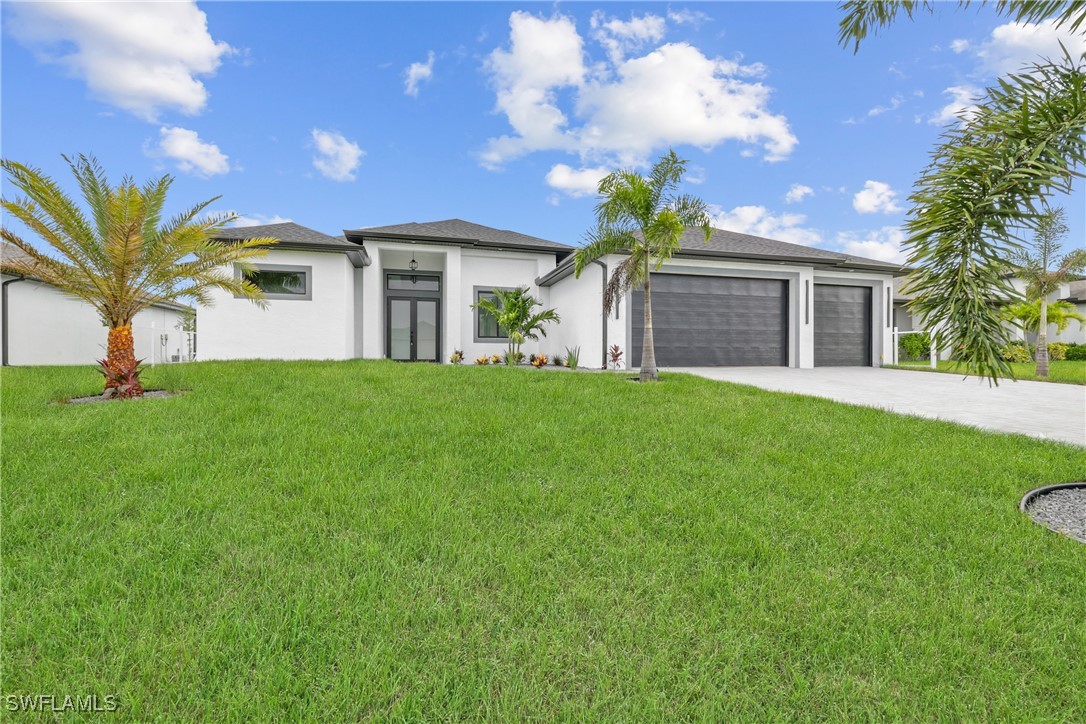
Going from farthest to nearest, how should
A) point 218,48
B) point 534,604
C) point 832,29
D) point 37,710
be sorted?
point 218,48 → point 832,29 → point 534,604 → point 37,710

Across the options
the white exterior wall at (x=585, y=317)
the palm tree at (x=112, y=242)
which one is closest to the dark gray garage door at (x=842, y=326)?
the white exterior wall at (x=585, y=317)

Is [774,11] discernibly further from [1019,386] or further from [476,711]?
[476,711]

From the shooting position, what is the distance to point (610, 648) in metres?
1.98

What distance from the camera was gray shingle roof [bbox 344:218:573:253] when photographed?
46.9 feet

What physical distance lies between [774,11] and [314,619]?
41.9 feet

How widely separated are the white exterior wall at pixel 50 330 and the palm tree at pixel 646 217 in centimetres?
1272

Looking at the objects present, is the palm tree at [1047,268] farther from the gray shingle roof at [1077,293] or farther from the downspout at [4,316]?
the downspout at [4,316]

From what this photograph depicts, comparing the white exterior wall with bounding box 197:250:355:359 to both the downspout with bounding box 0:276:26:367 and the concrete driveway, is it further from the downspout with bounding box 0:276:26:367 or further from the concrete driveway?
the concrete driveway

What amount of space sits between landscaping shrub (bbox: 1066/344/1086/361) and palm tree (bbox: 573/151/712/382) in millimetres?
24925

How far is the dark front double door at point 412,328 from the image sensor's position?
1639 centimetres

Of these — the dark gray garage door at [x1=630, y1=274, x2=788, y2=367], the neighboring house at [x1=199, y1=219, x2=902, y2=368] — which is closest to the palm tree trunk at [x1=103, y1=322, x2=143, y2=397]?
the neighboring house at [x1=199, y1=219, x2=902, y2=368]

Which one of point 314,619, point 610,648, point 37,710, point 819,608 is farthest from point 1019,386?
point 37,710

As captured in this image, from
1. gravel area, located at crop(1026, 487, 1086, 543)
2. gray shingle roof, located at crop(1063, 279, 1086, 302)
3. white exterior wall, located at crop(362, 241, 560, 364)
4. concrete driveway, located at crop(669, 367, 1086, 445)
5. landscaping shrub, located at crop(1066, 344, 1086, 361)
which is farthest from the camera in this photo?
gray shingle roof, located at crop(1063, 279, 1086, 302)

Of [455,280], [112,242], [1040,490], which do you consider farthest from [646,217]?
[112,242]
